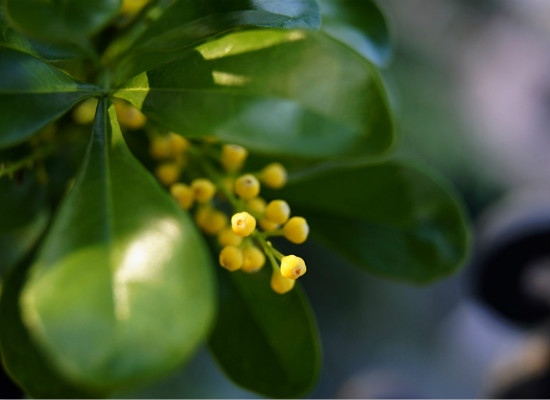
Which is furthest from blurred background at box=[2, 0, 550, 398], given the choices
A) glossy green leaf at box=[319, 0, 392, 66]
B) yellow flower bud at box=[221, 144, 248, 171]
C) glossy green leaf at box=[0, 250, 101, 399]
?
glossy green leaf at box=[0, 250, 101, 399]

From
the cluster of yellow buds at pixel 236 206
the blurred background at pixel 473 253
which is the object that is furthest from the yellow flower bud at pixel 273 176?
the blurred background at pixel 473 253

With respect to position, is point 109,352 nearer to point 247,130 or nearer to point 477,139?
point 247,130

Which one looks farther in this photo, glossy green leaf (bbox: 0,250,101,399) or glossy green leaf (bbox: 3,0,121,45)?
glossy green leaf (bbox: 0,250,101,399)

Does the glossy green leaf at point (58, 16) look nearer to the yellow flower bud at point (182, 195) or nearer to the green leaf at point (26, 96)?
the green leaf at point (26, 96)

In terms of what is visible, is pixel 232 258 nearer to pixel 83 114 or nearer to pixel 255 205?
pixel 255 205

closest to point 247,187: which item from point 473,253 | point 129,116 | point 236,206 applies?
point 236,206

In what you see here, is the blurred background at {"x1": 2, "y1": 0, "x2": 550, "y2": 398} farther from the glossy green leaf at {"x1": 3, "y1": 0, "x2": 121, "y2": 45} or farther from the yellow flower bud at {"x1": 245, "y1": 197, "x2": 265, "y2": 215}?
the glossy green leaf at {"x1": 3, "y1": 0, "x2": 121, "y2": 45}

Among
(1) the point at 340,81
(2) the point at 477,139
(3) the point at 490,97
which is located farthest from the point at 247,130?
(3) the point at 490,97

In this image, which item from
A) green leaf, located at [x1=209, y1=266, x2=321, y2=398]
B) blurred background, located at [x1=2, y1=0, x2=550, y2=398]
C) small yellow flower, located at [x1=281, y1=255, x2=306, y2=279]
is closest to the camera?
small yellow flower, located at [x1=281, y1=255, x2=306, y2=279]
